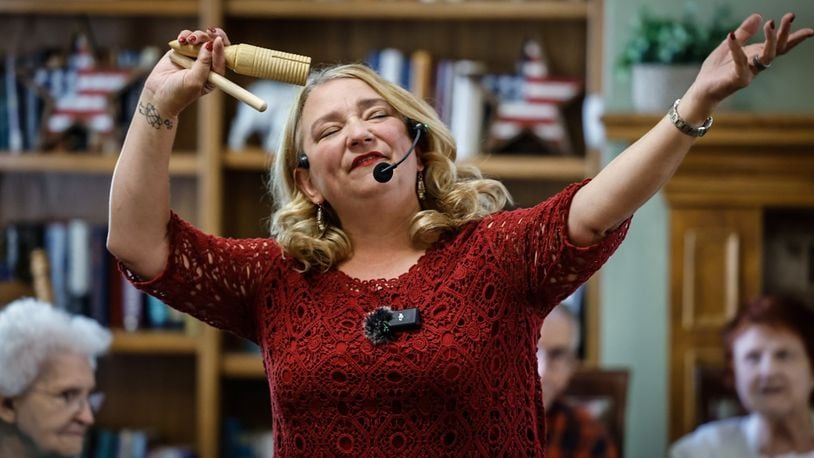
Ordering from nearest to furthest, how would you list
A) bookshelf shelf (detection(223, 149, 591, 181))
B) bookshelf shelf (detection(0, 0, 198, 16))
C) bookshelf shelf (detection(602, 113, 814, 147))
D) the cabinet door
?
bookshelf shelf (detection(602, 113, 814, 147))
the cabinet door
bookshelf shelf (detection(223, 149, 591, 181))
bookshelf shelf (detection(0, 0, 198, 16))

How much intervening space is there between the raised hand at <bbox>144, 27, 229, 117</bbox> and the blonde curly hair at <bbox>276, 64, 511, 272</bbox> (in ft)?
0.62

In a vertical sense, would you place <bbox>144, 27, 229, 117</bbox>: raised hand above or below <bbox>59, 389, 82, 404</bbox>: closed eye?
above

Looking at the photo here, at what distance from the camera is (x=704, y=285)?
3441 mm

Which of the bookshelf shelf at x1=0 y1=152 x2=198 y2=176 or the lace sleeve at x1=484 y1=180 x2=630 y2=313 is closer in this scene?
the lace sleeve at x1=484 y1=180 x2=630 y2=313

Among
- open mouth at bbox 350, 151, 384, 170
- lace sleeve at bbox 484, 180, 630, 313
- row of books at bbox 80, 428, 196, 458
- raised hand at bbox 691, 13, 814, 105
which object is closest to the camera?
raised hand at bbox 691, 13, 814, 105

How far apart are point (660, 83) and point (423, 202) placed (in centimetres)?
198

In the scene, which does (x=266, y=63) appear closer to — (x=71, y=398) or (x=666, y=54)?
(x=71, y=398)

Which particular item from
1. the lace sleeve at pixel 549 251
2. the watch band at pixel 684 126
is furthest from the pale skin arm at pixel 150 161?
the watch band at pixel 684 126

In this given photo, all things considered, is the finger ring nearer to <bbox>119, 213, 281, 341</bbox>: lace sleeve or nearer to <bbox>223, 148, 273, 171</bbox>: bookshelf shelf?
<bbox>119, 213, 281, 341</bbox>: lace sleeve

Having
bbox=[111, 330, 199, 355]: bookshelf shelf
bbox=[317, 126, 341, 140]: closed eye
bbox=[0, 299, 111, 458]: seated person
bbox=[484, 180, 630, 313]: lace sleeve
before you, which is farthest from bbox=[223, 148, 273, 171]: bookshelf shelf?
bbox=[484, 180, 630, 313]: lace sleeve

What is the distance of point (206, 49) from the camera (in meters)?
1.42

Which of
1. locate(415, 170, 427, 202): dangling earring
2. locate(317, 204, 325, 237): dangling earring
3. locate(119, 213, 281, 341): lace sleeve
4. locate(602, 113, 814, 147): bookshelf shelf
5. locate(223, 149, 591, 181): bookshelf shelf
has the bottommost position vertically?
locate(119, 213, 281, 341): lace sleeve

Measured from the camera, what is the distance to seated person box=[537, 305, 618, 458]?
3113 mm

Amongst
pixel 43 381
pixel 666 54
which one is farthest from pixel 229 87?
pixel 666 54
